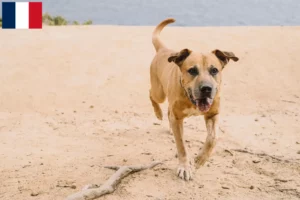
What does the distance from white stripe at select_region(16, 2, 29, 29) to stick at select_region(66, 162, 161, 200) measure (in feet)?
23.9

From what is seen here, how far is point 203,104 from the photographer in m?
4.35

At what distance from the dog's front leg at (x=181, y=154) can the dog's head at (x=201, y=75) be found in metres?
0.42

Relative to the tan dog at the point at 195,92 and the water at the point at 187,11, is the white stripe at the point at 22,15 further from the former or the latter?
the tan dog at the point at 195,92

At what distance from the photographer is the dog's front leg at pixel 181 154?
4.40 meters

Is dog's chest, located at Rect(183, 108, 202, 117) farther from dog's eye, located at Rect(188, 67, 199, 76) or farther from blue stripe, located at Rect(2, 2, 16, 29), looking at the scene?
blue stripe, located at Rect(2, 2, 16, 29)

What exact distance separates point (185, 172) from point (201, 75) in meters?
0.96

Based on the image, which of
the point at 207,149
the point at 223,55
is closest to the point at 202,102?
the point at 207,149

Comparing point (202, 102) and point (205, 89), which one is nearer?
point (205, 89)

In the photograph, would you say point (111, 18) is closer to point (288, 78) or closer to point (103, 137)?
point (288, 78)

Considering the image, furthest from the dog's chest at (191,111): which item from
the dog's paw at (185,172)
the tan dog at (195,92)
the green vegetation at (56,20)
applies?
the green vegetation at (56,20)

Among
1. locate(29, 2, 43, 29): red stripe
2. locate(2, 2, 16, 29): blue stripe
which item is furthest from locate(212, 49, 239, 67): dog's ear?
locate(29, 2, 43, 29): red stripe

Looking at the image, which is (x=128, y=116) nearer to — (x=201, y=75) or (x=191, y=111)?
(x=191, y=111)

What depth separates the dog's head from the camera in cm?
420

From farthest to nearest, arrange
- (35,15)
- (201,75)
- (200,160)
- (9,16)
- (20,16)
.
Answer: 1. (35,15)
2. (9,16)
3. (20,16)
4. (200,160)
5. (201,75)
